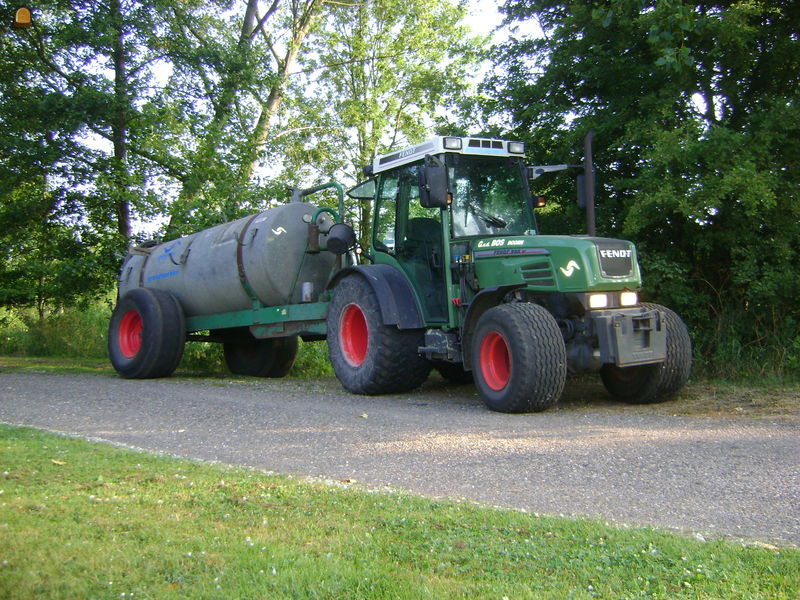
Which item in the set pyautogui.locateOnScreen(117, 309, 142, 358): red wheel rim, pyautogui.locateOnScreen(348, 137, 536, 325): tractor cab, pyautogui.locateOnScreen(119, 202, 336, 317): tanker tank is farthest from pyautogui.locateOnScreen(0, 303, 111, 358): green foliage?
pyautogui.locateOnScreen(348, 137, 536, 325): tractor cab

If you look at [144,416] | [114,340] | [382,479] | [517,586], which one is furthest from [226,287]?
[517,586]

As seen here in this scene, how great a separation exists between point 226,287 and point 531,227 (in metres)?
5.11

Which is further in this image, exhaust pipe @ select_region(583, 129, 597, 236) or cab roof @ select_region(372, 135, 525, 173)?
cab roof @ select_region(372, 135, 525, 173)

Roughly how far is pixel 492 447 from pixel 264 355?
28.4 feet

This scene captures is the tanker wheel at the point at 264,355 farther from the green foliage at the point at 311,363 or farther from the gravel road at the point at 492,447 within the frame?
the gravel road at the point at 492,447

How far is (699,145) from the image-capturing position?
10.0m

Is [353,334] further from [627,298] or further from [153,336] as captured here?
[153,336]

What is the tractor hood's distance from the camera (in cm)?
834

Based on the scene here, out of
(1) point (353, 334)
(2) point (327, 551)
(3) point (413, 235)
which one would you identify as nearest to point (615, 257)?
(3) point (413, 235)

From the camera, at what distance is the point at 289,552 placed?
3582 mm

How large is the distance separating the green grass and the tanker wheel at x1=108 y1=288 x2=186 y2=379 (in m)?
8.35

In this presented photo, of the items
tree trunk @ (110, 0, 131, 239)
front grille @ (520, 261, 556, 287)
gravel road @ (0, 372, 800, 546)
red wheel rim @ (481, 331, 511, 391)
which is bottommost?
gravel road @ (0, 372, 800, 546)

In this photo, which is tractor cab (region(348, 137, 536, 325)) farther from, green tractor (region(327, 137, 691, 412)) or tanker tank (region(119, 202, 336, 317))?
tanker tank (region(119, 202, 336, 317))

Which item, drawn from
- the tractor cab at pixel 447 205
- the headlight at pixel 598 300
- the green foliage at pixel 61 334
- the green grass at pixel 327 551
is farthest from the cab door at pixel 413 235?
the green foliage at pixel 61 334
